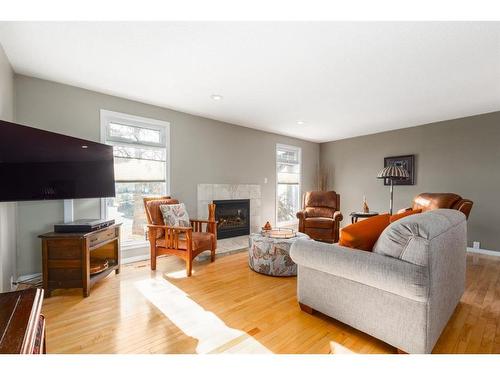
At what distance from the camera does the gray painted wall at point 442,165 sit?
3893 mm

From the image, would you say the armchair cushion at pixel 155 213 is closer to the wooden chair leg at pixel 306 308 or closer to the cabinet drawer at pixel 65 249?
the cabinet drawer at pixel 65 249

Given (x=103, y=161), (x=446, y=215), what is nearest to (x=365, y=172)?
(x=446, y=215)

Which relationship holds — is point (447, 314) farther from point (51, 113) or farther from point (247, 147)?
point (51, 113)

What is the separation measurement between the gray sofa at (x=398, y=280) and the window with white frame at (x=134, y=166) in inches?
105

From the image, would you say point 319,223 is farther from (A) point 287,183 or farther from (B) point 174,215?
(B) point 174,215

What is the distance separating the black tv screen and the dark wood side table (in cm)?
132

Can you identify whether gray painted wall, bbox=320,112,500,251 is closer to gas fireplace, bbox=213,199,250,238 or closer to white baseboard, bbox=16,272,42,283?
gas fireplace, bbox=213,199,250,238

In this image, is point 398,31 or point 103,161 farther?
point 103,161

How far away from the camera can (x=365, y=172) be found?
18.2 ft

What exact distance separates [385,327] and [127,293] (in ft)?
7.58

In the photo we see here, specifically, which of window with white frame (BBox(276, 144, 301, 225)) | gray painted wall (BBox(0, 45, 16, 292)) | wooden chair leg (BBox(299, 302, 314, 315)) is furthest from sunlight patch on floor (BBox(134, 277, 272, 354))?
window with white frame (BBox(276, 144, 301, 225))

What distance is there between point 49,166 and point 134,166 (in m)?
1.29

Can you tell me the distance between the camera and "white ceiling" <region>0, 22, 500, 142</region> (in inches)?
73.8
